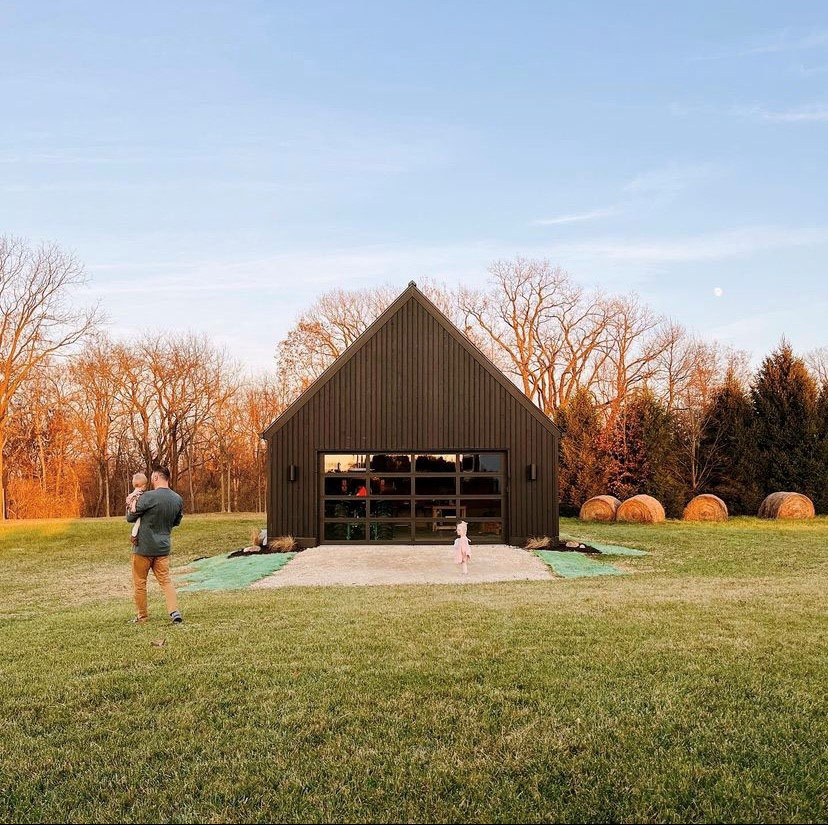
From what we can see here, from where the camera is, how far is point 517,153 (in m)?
19.7

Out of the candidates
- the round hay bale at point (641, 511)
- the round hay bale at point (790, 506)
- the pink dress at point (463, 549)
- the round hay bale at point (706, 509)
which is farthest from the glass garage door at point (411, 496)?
the round hay bale at point (790, 506)

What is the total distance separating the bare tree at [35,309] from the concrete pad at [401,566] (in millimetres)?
22396

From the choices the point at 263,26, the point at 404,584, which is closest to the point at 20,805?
the point at 404,584

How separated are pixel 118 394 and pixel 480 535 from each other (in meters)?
26.5

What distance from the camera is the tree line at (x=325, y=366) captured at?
29297 mm

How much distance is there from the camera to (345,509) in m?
19.0

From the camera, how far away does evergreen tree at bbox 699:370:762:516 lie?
1162 inches

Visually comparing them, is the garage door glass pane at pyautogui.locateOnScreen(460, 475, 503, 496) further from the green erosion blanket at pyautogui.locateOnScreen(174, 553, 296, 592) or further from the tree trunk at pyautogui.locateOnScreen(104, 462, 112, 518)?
the tree trunk at pyautogui.locateOnScreen(104, 462, 112, 518)

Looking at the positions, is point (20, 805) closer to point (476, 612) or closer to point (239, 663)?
point (239, 663)

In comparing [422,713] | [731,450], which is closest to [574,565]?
[422,713]

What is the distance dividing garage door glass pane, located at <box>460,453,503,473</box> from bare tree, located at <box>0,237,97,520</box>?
23.6 m

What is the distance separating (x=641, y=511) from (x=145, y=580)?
2125 cm

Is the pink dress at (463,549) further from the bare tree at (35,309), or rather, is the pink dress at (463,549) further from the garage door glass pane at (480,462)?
the bare tree at (35,309)

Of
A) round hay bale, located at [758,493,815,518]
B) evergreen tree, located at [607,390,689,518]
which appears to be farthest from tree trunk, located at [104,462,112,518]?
round hay bale, located at [758,493,815,518]
